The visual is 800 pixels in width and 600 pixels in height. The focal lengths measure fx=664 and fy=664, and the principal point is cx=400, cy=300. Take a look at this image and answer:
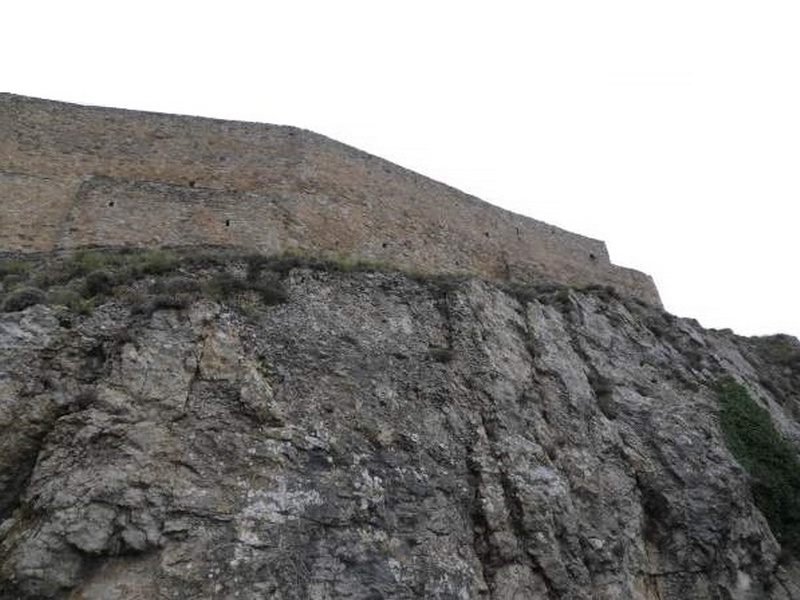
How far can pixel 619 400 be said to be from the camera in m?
10.5

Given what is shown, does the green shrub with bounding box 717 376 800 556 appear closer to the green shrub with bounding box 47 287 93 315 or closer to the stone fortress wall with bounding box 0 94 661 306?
the stone fortress wall with bounding box 0 94 661 306

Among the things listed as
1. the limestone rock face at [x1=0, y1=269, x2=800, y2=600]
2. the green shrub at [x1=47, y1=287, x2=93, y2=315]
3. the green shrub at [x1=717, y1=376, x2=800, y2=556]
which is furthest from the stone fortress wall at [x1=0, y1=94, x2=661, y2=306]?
the green shrub at [x1=717, y1=376, x2=800, y2=556]

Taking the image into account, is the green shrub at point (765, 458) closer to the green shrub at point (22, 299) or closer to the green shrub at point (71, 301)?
the green shrub at point (71, 301)

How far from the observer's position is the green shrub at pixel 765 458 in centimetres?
979

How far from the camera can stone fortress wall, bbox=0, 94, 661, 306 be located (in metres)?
11.8

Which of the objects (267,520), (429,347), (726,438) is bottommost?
(267,520)

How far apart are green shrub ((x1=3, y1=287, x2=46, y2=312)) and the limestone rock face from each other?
7.1 inches

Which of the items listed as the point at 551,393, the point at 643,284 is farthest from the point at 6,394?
the point at 643,284

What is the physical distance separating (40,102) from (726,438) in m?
14.3

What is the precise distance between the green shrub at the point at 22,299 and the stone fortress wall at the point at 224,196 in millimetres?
3580

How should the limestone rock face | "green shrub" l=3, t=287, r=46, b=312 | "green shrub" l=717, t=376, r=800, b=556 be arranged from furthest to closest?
"green shrub" l=717, t=376, r=800, b=556 → "green shrub" l=3, t=287, r=46, b=312 → the limestone rock face

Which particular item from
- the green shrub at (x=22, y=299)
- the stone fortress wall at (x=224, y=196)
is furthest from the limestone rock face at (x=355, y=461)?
the stone fortress wall at (x=224, y=196)

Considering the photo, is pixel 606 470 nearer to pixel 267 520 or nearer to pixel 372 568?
pixel 372 568

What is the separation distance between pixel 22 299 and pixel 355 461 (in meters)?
4.35
